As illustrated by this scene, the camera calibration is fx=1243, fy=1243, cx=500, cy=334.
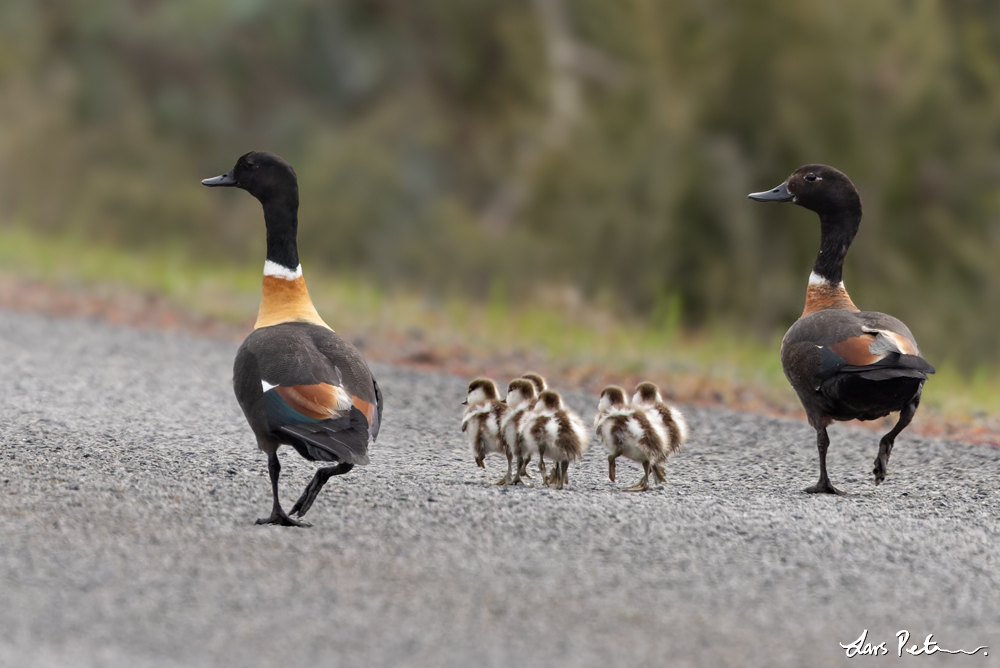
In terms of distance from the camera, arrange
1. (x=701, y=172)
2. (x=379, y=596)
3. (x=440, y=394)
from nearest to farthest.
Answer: (x=379, y=596) → (x=440, y=394) → (x=701, y=172)

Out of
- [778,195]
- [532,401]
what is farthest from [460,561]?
[778,195]

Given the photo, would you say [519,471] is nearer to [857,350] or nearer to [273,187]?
[857,350]

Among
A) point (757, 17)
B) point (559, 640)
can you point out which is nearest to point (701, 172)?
point (757, 17)

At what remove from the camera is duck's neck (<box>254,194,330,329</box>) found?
6.35 m

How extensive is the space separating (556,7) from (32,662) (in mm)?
21026

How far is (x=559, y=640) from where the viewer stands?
4160mm

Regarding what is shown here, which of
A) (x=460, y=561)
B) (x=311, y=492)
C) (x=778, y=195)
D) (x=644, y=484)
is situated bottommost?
(x=460, y=561)

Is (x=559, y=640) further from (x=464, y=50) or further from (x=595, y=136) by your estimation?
(x=464, y=50)

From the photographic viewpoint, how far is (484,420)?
679 centimetres

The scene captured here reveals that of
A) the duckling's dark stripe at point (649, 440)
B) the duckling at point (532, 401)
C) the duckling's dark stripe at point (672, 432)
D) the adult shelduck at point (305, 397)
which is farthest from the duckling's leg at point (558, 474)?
the adult shelduck at point (305, 397)

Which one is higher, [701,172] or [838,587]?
[701,172]

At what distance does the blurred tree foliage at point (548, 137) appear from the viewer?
16.2 meters

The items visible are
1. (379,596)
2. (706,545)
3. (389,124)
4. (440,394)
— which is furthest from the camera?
(389,124)
